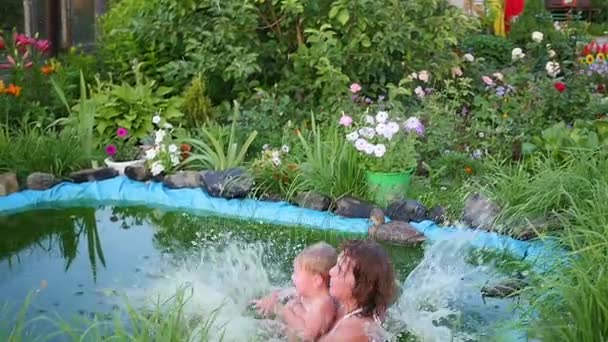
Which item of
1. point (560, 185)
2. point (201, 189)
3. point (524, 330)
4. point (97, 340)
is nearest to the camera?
point (97, 340)

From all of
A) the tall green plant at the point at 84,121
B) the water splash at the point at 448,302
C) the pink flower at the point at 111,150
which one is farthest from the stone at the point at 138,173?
the water splash at the point at 448,302

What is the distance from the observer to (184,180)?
20.7 ft

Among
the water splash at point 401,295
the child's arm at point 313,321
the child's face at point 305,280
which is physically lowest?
the water splash at point 401,295

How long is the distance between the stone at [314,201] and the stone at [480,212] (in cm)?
92

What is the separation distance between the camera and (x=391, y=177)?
5715mm

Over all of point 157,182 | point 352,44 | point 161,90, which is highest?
point 352,44

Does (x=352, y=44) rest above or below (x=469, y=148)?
above

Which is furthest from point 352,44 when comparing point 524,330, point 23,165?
point 524,330

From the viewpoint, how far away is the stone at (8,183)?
5949 mm

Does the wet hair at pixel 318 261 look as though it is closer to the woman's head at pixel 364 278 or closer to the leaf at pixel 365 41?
the woman's head at pixel 364 278

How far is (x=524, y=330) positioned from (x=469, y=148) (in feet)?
11.1

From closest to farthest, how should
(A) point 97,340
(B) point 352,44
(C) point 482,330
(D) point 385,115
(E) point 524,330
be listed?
1. (A) point 97,340
2. (E) point 524,330
3. (C) point 482,330
4. (D) point 385,115
5. (B) point 352,44

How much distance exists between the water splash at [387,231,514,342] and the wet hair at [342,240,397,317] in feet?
1.19

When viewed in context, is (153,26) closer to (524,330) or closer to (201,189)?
(201,189)
